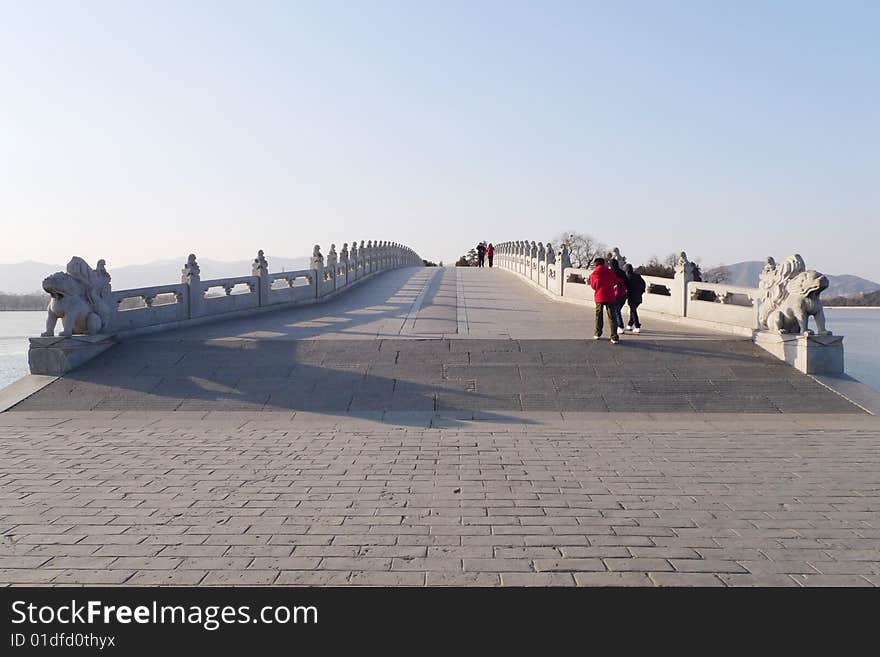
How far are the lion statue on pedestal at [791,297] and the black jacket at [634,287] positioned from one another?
211 centimetres

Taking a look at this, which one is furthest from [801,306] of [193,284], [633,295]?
[193,284]

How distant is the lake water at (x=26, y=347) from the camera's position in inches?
428

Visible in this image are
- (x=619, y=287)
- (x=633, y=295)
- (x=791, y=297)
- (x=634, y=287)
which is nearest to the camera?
(x=791, y=297)

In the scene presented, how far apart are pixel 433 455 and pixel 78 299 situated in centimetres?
737

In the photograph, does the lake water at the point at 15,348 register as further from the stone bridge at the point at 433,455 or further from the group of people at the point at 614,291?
the group of people at the point at 614,291

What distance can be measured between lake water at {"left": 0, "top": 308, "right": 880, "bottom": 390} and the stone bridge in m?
0.62

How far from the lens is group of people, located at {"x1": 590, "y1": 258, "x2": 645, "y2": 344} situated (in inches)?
475

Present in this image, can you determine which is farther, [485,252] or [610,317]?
[485,252]

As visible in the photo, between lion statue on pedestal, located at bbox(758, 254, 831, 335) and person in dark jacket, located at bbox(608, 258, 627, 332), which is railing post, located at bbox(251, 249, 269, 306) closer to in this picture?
person in dark jacket, located at bbox(608, 258, 627, 332)

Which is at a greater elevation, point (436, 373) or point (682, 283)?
point (682, 283)

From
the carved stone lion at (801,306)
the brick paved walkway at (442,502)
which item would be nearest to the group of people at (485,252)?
the carved stone lion at (801,306)

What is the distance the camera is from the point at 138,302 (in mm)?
13406

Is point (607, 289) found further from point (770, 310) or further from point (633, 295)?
point (770, 310)

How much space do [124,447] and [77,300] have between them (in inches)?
197
